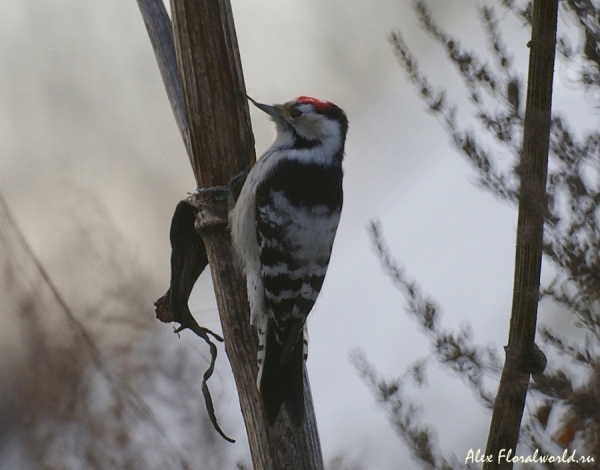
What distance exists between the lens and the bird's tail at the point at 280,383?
1.63m

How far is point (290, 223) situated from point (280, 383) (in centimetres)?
59

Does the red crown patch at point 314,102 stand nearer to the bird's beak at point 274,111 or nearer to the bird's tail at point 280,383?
the bird's beak at point 274,111

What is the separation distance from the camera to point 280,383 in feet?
5.41

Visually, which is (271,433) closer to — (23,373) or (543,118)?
(543,118)

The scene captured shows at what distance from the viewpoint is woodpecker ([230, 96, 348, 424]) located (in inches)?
74.4

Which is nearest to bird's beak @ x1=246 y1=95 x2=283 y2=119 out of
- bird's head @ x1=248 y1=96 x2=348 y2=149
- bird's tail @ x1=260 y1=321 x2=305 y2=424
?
bird's head @ x1=248 y1=96 x2=348 y2=149

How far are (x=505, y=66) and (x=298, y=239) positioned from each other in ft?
2.59

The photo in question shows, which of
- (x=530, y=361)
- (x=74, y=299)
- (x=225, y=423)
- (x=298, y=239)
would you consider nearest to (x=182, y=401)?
(x=225, y=423)

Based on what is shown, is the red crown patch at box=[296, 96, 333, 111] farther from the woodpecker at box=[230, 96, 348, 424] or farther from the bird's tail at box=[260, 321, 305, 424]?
the bird's tail at box=[260, 321, 305, 424]

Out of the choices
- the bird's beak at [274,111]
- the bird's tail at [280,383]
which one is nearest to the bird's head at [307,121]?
the bird's beak at [274,111]

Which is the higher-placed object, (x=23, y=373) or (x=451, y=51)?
(x=451, y=51)

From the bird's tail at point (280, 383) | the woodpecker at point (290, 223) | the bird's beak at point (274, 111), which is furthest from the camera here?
the bird's beak at point (274, 111)

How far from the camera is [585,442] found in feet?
3.67

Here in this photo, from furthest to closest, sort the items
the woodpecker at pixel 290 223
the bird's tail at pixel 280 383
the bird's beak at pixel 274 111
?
1. the bird's beak at pixel 274 111
2. the woodpecker at pixel 290 223
3. the bird's tail at pixel 280 383
